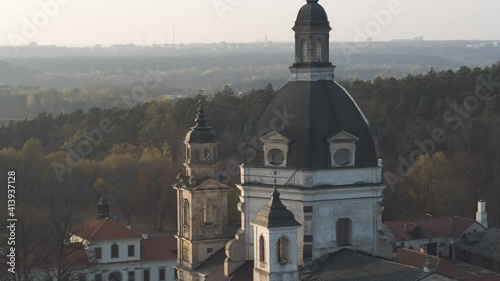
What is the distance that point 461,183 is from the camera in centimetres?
8300

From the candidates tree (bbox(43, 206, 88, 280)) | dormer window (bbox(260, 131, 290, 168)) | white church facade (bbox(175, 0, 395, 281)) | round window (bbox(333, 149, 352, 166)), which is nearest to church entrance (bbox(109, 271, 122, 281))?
tree (bbox(43, 206, 88, 280))

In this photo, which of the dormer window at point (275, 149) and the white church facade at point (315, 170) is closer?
the white church facade at point (315, 170)

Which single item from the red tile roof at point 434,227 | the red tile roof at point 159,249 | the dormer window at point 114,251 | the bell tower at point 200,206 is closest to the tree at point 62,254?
the dormer window at point 114,251

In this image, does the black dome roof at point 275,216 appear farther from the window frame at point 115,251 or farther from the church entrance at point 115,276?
the window frame at point 115,251

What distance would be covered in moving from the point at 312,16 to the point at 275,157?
17.6ft

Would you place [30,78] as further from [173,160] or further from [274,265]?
[274,265]

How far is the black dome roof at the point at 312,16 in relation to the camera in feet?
136

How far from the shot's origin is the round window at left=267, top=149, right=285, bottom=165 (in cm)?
4022

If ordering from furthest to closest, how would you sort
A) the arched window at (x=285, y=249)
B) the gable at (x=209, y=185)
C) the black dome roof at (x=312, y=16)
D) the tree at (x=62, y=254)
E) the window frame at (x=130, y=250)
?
1. the window frame at (x=130, y=250)
2. the tree at (x=62, y=254)
3. the gable at (x=209, y=185)
4. the black dome roof at (x=312, y=16)
5. the arched window at (x=285, y=249)

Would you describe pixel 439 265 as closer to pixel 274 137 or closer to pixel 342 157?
pixel 342 157

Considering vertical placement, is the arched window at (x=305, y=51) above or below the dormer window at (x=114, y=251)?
above

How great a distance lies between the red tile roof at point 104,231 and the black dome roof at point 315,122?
2309cm

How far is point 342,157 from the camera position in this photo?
131 feet

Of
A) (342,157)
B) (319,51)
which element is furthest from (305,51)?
(342,157)
